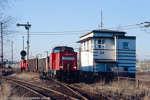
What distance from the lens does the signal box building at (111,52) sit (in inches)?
1028

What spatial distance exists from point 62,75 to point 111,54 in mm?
8182

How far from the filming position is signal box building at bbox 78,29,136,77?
26.1 m

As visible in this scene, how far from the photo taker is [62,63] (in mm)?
21578

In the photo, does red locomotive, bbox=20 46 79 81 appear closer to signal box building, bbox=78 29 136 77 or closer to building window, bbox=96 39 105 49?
signal box building, bbox=78 29 136 77

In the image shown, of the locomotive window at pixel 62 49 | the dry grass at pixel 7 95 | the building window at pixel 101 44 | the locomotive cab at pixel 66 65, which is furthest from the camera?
the building window at pixel 101 44

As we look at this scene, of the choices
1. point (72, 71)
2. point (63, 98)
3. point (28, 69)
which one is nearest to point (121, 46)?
point (72, 71)

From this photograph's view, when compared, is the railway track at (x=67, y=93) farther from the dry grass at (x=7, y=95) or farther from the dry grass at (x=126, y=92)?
the dry grass at (x=7, y=95)

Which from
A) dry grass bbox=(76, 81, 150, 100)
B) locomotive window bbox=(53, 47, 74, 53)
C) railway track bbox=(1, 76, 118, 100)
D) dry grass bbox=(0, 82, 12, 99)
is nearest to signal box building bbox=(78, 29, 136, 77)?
locomotive window bbox=(53, 47, 74, 53)

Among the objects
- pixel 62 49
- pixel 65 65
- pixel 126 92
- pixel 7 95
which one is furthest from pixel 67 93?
pixel 62 49

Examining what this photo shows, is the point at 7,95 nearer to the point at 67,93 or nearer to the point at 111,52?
the point at 67,93

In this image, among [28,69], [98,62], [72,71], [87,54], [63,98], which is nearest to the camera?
[63,98]

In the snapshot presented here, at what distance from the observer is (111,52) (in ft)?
89.0

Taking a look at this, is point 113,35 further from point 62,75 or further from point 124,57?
point 62,75

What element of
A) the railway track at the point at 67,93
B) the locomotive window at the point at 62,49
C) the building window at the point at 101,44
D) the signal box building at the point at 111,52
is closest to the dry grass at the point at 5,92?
the railway track at the point at 67,93
